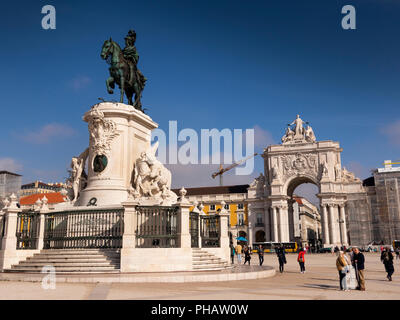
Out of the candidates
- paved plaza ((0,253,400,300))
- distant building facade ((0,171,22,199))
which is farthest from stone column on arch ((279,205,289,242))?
paved plaza ((0,253,400,300))

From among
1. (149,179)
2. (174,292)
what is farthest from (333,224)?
(174,292)

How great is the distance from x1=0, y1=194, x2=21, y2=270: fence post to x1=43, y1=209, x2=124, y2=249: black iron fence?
3.85ft

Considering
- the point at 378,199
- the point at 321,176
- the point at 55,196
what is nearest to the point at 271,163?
the point at 321,176

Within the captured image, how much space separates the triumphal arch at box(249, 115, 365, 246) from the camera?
2640 inches

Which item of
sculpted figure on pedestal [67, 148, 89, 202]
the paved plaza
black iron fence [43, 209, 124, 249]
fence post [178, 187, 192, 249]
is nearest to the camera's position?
the paved plaza

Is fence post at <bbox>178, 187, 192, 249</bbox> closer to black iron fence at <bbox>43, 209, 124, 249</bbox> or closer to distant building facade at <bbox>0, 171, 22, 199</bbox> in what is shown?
black iron fence at <bbox>43, 209, 124, 249</bbox>

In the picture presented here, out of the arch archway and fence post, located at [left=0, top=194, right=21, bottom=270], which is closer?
fence post, located at [left=0, top=194, right=21, bottom=270]

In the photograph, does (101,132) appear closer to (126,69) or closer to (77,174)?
(77,174)

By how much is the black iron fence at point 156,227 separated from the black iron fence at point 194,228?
4.12 feet

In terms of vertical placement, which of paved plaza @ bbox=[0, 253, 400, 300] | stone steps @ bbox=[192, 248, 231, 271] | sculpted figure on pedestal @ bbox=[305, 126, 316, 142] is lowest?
paved plaza @ bbox=[0, 253, 400, 300]

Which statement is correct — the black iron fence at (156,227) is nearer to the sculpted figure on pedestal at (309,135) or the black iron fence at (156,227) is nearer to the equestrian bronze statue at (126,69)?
the equestrian bronze statue at (126,69)

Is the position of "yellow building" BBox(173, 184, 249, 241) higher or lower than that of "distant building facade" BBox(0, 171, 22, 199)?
lower

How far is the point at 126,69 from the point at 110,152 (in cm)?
404
